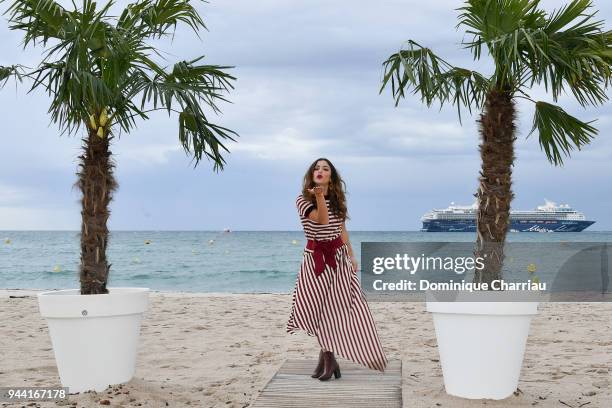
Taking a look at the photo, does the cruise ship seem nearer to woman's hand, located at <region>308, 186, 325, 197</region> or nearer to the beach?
the beach

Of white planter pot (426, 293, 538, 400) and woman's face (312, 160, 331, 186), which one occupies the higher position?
woman's face (312, 160, 331, 186)

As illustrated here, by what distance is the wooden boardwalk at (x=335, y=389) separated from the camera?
4.78 metres

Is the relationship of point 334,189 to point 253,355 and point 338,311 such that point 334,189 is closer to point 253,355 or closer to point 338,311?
point 338,311

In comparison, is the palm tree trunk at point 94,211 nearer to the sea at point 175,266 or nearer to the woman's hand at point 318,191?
the woman's hand at point 318,191

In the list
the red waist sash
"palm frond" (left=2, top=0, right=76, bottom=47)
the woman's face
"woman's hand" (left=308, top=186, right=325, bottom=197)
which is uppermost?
"palm frond" (left=2, top=0, right=76, bottom=47)

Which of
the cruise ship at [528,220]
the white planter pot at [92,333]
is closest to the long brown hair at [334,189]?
the white planter pot at [92,333]

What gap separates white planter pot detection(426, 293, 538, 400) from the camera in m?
4.66

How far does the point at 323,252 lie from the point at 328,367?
93 cm

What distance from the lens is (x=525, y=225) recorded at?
56188mm

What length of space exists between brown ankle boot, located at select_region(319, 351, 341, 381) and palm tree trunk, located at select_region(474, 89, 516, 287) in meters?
1.32

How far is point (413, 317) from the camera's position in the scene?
32.9ft

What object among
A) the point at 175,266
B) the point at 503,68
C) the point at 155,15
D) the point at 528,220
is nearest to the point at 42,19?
the point at 155,15

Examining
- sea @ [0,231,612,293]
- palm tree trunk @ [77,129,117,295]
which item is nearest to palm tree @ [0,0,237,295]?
palm tree trunk @ [77,129,117,295]

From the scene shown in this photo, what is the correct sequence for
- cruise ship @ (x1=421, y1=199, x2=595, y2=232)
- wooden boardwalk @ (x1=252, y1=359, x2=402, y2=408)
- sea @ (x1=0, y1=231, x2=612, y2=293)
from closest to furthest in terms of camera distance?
wooden boardwalk @ (x1=252, y1=359, x2=402, y2=408) < sea @ (x1=0, y1=231, x2=612, y2=293) < cruise ship @ (x1=421, y1=199, x2=595, y2=232)
